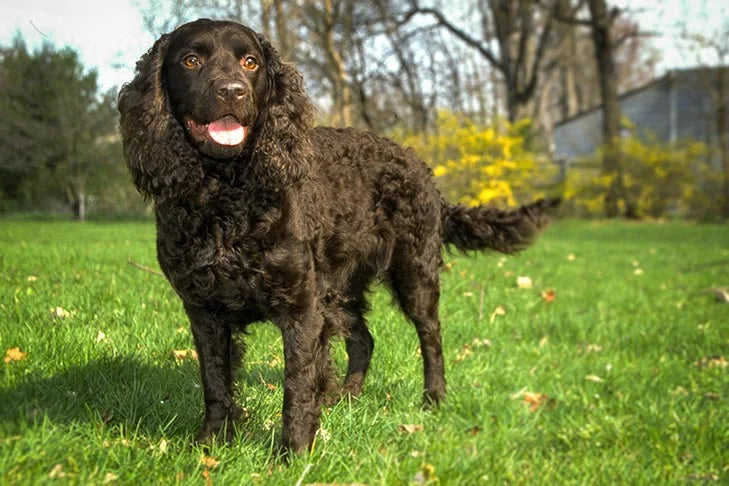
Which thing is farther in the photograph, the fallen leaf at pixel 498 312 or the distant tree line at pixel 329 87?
the distant tree line at pixel 329 87

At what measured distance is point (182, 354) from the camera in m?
3.82

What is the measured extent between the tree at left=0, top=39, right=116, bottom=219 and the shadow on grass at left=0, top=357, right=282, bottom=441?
6731mm

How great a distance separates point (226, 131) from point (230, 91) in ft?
0.62

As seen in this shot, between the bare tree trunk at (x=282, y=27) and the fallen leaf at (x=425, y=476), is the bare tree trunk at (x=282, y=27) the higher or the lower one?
the higher one

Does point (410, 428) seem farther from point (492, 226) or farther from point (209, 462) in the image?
point (492, 226)

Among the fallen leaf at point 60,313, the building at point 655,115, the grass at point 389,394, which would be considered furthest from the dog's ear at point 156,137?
the building at point 655,115

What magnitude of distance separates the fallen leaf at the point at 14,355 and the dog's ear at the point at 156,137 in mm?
963

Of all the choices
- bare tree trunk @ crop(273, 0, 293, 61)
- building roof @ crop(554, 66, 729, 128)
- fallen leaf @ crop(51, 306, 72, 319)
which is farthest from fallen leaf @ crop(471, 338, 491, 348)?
building roof @ crop(554, 66, 729, 128)

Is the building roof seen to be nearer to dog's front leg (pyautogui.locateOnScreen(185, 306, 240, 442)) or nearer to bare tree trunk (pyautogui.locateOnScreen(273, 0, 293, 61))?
bare tree trunk (pyautogui.locateOnScreen(273, 0, 293, 61))

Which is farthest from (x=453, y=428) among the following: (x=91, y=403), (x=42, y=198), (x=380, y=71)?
(x=380, y=71)

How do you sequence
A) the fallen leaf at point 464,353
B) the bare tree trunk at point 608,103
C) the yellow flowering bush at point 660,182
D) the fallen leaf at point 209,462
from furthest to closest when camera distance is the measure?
the bare tree trunk at point 608,103 < the yellow flowering bush at point 660,182 < the fallen leaf at point 464,353 < the fallen leaf at point 209,462

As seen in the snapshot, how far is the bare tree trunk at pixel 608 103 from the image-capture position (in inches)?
872

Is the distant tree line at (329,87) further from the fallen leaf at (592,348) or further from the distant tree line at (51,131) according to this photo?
the fallen leaf at (592,348)

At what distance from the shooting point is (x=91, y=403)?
282 centimetres
